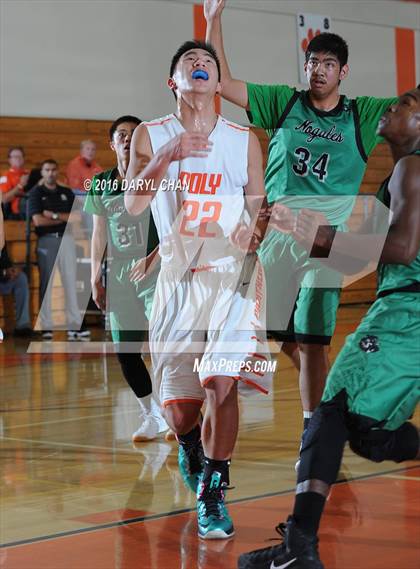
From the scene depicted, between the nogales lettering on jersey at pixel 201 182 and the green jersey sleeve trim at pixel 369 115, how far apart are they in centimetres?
122

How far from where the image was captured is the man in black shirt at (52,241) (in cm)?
1332

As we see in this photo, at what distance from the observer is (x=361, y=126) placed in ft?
18.0

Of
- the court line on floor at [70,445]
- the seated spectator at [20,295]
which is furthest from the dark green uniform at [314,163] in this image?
the seated spectator at [20,295]

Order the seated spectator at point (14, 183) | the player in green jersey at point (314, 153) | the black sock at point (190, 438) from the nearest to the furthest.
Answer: the black sock at point (190, 438), the player in green jersey at point (314, 153), the seated spectator at point (14, 183)

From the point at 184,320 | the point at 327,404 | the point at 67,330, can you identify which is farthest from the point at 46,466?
the point at 67,330

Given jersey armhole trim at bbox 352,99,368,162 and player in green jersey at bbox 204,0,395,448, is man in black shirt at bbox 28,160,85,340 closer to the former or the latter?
player in green jersey at bbox 204,0,395,448

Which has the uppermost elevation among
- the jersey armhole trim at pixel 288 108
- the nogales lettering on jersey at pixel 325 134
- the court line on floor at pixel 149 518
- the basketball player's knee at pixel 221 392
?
the jersey armhole trim at pixel 288 108

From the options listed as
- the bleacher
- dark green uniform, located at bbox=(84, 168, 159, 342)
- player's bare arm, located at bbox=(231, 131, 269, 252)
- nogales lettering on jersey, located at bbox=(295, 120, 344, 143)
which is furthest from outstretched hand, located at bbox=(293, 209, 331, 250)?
the bleacher

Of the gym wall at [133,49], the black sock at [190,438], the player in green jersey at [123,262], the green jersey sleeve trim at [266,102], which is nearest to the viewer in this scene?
the black sock at [190,438]

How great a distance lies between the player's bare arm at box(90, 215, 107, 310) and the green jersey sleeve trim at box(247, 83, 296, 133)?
60.1 inches

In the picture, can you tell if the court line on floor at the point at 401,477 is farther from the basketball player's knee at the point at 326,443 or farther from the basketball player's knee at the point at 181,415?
the basketball player's knee at the point at 326,443

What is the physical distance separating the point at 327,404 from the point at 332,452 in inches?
6.4

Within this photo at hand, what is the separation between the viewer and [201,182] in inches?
182

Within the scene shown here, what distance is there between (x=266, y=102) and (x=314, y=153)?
40cm
